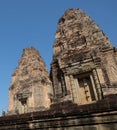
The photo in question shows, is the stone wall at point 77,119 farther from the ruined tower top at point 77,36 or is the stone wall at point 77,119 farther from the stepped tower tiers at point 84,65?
the ruined tower top at point 77,36

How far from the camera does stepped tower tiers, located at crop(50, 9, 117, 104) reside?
30.1 ft

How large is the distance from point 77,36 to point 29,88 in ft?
34.5

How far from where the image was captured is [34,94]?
19000mm

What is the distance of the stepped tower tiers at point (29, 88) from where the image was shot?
60.1 feet

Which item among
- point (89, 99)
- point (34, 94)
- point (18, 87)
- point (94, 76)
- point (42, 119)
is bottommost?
point (42, 119)

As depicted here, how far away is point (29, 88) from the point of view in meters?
19.3

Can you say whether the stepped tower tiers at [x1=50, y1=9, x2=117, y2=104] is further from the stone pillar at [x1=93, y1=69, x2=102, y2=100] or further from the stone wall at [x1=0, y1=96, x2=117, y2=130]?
the stone wall at [x1=0, y1=96, x2=117, y2=130]

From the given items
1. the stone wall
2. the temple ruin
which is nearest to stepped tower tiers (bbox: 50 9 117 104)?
the temple ruin

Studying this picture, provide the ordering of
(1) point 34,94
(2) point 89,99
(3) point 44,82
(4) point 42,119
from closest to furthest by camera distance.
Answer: (4) point 42,119, (2) point 89,99, (1) point 34,94, (3) point 44,82

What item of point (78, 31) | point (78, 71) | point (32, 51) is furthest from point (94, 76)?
point (32, 51)

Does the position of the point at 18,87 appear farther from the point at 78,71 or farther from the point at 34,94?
the point at 78,71

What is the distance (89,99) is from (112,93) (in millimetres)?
1631

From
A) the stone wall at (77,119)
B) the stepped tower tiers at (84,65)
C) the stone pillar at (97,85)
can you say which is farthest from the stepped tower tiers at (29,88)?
the stone pillar at (97,85)

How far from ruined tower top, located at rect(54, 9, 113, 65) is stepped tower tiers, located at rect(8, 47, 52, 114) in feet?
29.4
